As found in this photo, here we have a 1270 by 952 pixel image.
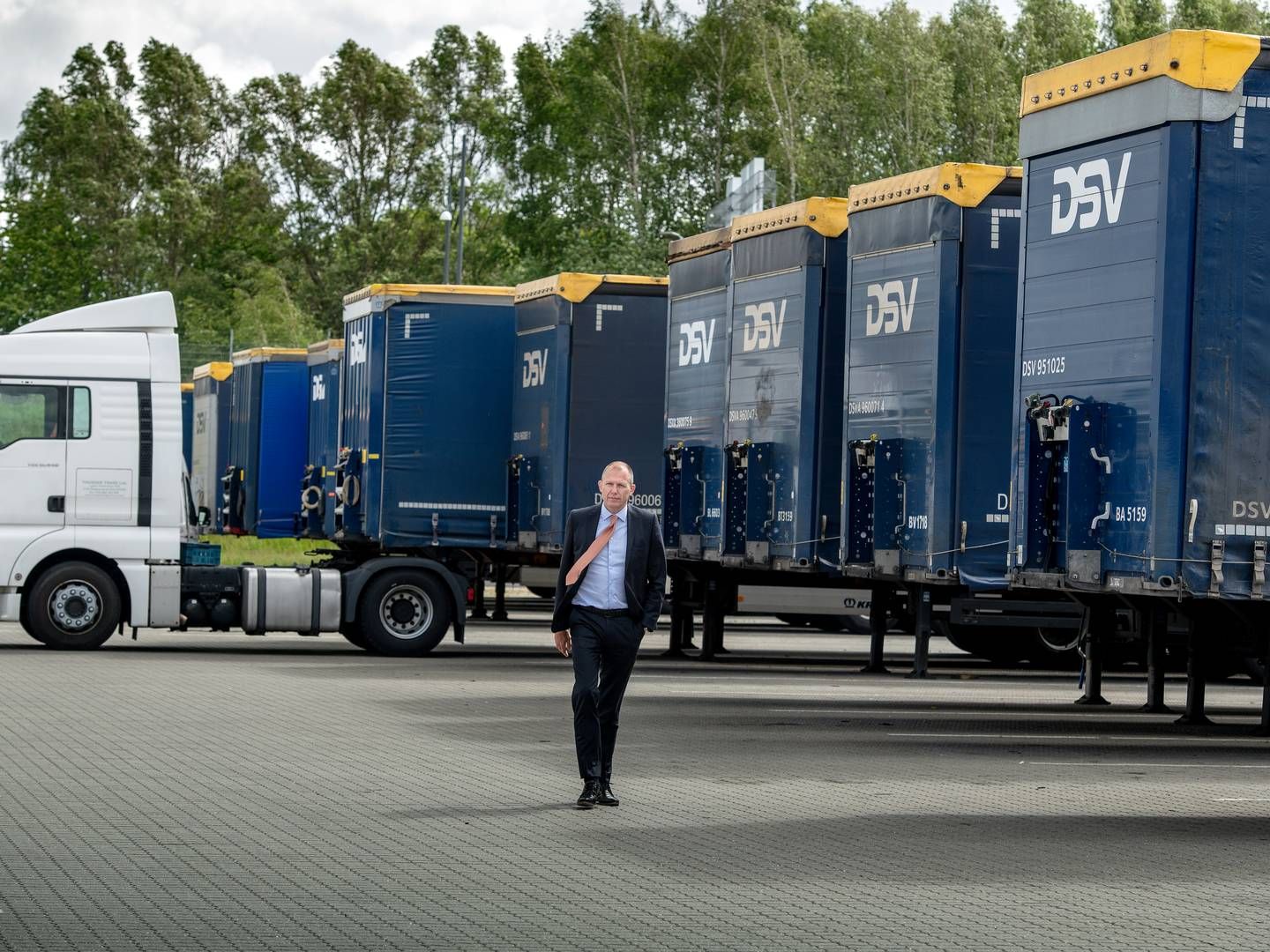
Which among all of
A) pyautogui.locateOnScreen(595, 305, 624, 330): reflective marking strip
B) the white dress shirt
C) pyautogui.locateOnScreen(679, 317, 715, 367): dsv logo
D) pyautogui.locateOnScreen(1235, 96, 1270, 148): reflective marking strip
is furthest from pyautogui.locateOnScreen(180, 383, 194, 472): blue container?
the white dress shirt

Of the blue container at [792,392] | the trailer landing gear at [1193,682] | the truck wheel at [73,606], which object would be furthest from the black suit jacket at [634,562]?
the truck wheel at [73,606]

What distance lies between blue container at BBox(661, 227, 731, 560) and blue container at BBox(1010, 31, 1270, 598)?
7.97m

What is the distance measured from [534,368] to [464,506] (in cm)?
181

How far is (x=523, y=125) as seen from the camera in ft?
251

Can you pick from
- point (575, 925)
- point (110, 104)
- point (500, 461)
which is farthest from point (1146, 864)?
point (110, 104)

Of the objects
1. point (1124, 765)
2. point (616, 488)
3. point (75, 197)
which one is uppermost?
point (75, 197)

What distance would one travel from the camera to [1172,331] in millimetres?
13953

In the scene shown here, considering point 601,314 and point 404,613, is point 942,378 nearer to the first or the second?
point 601,314

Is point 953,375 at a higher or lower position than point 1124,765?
higher

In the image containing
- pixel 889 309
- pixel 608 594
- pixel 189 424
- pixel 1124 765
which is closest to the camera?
pixel 608 594

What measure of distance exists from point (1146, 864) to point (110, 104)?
78.0 m

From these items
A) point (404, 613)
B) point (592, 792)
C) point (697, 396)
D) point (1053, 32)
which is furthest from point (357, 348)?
point (1053, 32)

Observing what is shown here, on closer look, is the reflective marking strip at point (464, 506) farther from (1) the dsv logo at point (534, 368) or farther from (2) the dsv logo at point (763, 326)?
(2) the dsv logo at point (763, 326)

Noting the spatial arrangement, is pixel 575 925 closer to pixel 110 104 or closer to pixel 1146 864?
pixel 1146 864
